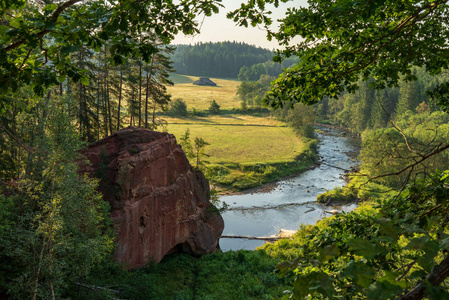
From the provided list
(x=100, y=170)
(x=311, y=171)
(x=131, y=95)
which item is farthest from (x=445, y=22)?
(x=311, y=171)

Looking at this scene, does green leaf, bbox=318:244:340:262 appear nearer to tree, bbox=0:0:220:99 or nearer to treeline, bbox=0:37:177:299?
tree, bbox=0:0:220:99

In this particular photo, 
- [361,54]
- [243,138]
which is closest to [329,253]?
[361,54]

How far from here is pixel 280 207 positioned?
37.7 m

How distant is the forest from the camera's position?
8.41 ft

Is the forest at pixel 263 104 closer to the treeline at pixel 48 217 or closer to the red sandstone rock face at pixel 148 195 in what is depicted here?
the treeline at pixel 48 217

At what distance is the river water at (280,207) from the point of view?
106 ft

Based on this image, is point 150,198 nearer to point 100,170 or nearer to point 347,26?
point 100,170

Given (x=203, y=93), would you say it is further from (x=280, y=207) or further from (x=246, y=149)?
(x=280, y=207)

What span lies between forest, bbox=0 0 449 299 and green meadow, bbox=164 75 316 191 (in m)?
18.9

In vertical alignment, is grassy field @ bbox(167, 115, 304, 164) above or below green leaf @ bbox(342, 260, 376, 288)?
below

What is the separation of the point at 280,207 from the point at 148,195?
2166 cm

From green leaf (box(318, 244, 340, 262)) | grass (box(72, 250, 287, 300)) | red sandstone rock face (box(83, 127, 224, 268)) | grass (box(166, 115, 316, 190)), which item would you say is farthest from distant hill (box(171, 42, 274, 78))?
green leaf (box(318, 244, 340, 262))

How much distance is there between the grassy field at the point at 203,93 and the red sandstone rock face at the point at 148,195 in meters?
67.1

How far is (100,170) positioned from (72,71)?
49.2 ft
